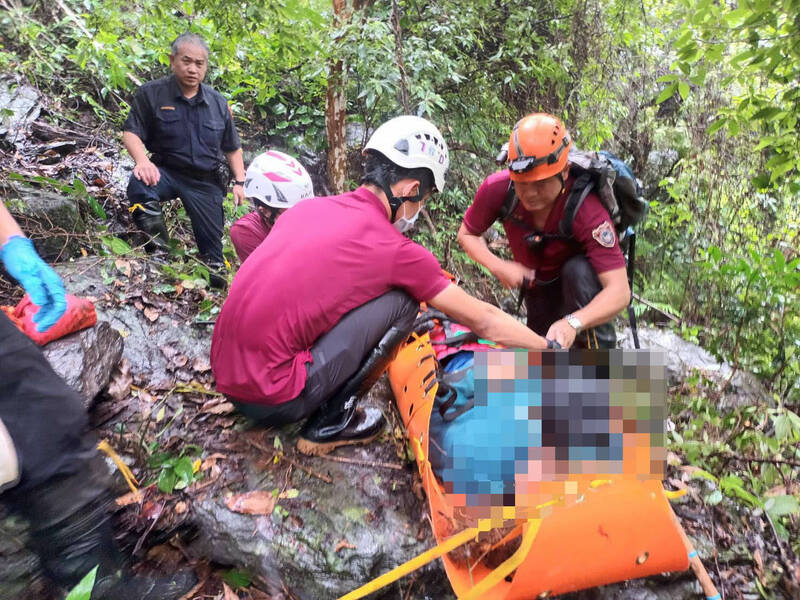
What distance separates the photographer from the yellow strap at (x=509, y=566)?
169 centimetres

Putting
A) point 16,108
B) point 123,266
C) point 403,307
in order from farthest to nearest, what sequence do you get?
point 16,108 → point 123,266 → point 403,307

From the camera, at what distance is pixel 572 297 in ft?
10.5

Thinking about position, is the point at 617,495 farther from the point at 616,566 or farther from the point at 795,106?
the point at 795,106

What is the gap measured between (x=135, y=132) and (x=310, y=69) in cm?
211

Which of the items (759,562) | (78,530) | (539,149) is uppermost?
(539,149)

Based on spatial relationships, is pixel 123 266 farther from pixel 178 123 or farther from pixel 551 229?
pixel 551 229

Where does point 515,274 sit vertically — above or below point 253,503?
above

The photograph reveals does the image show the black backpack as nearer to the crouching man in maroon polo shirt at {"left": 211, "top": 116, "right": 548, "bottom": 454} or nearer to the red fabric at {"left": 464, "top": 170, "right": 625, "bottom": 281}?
the red fabric at {"left": 464, "top": 170, "right": 625, "bottom": 281}

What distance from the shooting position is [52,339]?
2.57m

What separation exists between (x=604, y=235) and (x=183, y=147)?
3.56m

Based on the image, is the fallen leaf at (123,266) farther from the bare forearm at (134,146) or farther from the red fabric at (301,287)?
the red fabric at (301,287)

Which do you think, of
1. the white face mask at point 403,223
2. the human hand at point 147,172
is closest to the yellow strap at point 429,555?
the white face mask at point 403,223

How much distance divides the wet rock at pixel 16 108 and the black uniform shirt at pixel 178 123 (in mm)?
1991

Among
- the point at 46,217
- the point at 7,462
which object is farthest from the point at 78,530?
the point at 46,217
